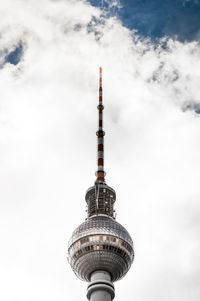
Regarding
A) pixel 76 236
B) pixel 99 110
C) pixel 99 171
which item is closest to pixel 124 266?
pixel 76 236

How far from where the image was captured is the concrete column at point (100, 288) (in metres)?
77.6

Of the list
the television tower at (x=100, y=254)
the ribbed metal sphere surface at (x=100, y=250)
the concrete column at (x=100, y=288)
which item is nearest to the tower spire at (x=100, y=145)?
the television tower at (x=100, y=254)

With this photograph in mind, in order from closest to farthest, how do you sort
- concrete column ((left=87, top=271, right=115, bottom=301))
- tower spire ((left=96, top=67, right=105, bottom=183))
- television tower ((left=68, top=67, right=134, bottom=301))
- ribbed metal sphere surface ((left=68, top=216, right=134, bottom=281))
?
concrete column ((left=87, top=271, right=115, bottom=301)) → television tower ((left=68, top=67, right=134, bottom=301)) → ribbed metal sphere surface ((left=68, top=216, right=134, bottom=281)) → tower spire ((left=96, top=67, right=105, bottom=183))

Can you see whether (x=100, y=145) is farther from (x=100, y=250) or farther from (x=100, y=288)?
(x=100, y=288)

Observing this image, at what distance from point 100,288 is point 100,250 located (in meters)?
7.02

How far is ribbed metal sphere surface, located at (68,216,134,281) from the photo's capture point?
260ft

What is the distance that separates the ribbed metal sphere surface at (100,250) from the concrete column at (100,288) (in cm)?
183

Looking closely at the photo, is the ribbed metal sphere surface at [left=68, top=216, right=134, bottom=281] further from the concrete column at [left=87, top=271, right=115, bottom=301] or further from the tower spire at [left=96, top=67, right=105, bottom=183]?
the tower spire at [left=96, top=67, right=105, bottom=183]

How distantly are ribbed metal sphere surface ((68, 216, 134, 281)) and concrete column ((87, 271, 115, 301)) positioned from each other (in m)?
1.83

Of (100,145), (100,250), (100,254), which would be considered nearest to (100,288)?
(100,254)

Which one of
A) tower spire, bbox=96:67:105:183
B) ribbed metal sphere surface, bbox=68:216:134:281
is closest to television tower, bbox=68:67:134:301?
ribbed metal sphere surface, bbox=68:216:134:281

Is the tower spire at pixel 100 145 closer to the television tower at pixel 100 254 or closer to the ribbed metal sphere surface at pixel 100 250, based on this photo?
the television tower at pixel 100 254

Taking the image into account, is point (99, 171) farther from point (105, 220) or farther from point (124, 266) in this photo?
point (124, 266)

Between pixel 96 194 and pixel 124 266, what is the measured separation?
1822 centimetres
